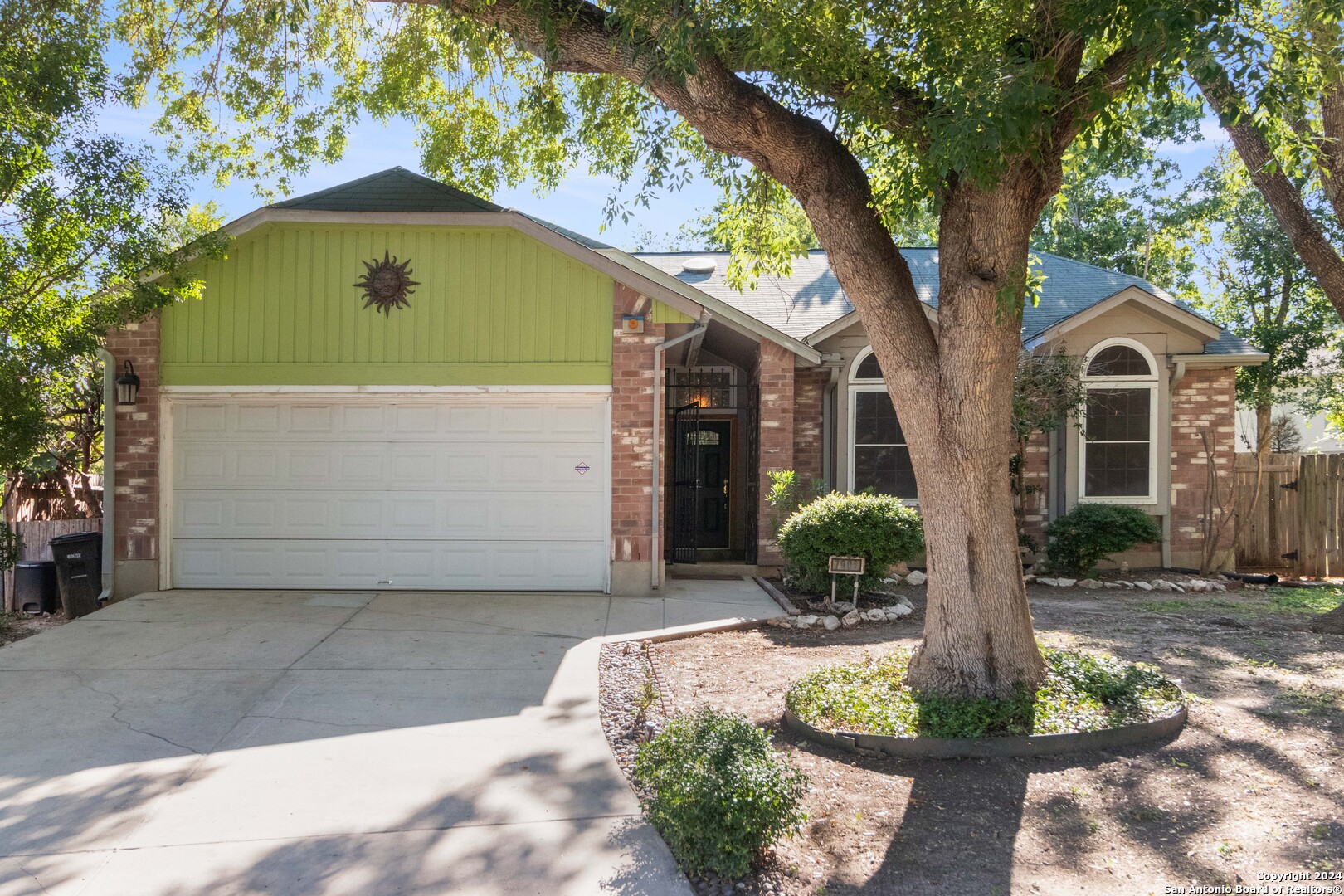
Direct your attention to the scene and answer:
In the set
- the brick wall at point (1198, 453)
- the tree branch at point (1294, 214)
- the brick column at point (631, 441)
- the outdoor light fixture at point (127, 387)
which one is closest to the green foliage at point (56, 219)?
the outdoor light fixture at point (127, 387)

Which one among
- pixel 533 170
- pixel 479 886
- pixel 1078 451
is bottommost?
pixel 479 886

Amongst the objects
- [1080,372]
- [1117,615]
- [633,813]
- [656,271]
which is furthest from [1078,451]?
[633,813]

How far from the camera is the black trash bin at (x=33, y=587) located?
9.68 meters

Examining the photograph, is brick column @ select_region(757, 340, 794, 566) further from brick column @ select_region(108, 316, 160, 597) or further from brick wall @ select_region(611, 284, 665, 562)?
brick column @ select_region(108, 316, 160, 597)

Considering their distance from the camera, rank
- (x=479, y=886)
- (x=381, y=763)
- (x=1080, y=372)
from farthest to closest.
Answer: (x=1080, y=372)
(x=381, y=763)
(x=479, y=886)

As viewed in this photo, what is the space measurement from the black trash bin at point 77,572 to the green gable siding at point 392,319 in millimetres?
1960

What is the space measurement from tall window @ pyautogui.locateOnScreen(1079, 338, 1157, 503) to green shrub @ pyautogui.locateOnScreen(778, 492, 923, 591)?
4.21 meters

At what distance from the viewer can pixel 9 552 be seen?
29.0 feet

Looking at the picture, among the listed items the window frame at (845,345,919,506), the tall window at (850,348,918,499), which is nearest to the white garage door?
the window frame at (845,345,919,506)

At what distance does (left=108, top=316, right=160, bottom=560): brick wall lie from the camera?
9.71 metres

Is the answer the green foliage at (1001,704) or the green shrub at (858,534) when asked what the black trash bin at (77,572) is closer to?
the green shrub at (858,534)

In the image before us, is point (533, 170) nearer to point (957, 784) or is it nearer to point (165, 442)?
point (165, 442)

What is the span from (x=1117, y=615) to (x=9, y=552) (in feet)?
36.0

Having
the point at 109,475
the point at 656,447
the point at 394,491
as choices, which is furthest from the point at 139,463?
the point at 656,447
